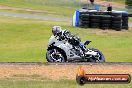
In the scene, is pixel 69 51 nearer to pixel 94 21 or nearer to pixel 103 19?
pixel 103 19

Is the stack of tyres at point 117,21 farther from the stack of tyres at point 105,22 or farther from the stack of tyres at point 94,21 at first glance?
the stack of tyres at point 94,21

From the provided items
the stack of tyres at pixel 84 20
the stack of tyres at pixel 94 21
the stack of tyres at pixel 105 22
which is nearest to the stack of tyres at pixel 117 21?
the stack of tyres at pixel 105 22

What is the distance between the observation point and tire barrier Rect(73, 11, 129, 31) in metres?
32.2

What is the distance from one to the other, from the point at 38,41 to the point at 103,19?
6481 millimetres

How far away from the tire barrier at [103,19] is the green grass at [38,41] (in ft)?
2.44

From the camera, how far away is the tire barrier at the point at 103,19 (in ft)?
106

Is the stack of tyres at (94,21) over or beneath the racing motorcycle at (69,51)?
beneath

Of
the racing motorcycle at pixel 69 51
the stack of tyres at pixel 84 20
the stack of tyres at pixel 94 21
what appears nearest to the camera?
the racing motorcycle at pixel 69 51

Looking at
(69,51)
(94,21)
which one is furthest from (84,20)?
(69,51)

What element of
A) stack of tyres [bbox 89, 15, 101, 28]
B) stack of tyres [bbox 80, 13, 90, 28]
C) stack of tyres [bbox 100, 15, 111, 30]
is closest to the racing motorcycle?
stack of tyres [bbox 100, 15, 111, 30]

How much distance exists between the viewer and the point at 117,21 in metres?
32.4

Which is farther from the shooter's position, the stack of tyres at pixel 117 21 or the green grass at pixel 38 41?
the stack of tyres at pixel 117 21

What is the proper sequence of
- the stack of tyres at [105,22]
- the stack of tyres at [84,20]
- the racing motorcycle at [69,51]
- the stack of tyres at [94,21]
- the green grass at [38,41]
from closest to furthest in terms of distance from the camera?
the racing motorcycle at [69,51]
the green grass at [38,41]
the stack of tyres at [105,22]
the stack of tyres at [94,21]
the stack of tyres at [84,20]

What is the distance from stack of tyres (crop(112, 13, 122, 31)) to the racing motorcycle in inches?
607
